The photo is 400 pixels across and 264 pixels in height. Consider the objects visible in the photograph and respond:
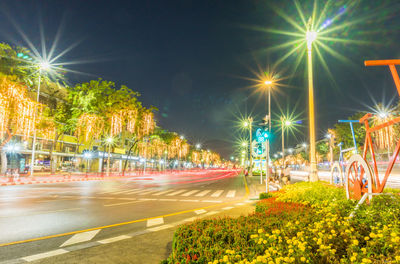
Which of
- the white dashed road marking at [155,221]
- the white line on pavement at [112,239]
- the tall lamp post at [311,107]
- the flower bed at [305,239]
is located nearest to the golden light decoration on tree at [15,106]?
the white dashed road marking at [155,221]

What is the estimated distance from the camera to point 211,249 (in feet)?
13.0

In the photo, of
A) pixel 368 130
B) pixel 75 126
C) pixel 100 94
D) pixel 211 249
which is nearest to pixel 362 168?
pixel 368 130

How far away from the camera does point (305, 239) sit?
3.83 metres

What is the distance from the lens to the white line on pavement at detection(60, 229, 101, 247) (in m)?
6.36

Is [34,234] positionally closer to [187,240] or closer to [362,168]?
[187,240]

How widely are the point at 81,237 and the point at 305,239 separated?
5854 mm

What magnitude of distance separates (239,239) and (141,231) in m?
4.16

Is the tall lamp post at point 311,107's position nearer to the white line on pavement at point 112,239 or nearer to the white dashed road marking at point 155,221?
the white dashed road marking at point 155,221

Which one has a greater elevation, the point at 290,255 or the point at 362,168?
the point at 362,168

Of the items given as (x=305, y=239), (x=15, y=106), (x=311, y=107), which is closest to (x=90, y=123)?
(x=15, y=106)

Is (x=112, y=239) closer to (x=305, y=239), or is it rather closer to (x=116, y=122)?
(x=305, y=239)

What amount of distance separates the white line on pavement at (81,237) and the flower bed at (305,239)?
10.3 ft

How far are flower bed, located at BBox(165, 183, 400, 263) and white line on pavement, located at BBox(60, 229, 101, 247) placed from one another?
314cm

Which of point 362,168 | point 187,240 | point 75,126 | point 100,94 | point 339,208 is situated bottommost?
point 187,240
